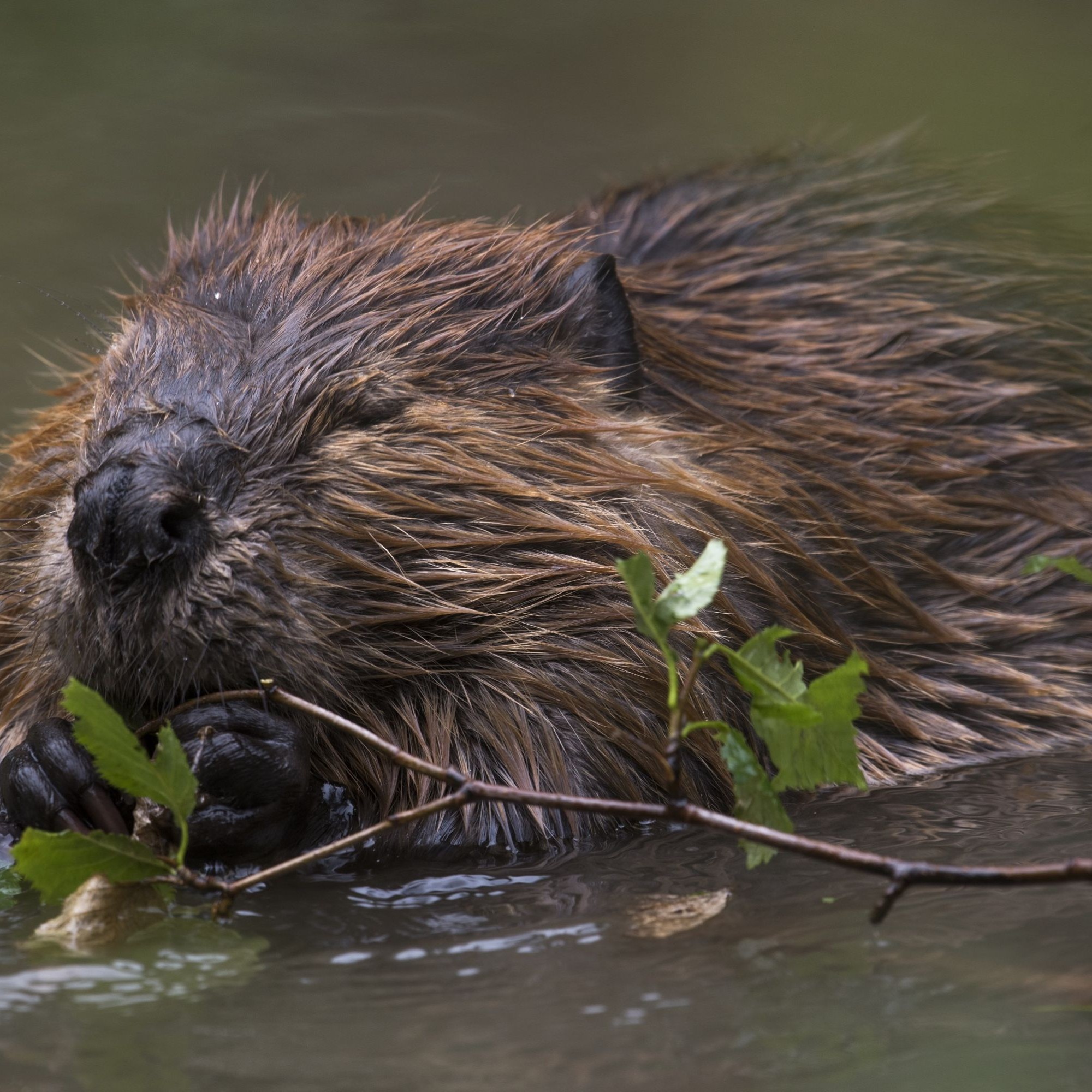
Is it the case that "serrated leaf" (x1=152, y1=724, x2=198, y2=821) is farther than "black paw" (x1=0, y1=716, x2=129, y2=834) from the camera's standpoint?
No

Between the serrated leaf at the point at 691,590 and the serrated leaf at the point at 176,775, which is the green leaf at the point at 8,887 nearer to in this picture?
the serrated leaf at the point at 176,775

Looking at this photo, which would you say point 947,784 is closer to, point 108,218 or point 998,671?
point 998,671

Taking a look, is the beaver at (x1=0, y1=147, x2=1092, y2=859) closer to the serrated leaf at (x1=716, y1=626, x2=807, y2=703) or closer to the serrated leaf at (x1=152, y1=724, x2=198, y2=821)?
the serrated leaf at (x1=152, y1=724, x2=198, y2=821)

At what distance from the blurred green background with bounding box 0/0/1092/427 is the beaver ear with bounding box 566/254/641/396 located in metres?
1.99

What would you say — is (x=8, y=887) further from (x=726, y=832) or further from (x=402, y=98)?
(x=402, y=98)

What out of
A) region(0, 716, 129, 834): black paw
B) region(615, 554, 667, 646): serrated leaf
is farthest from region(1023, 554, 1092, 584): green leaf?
region(0, 716, 129, 834): black paw

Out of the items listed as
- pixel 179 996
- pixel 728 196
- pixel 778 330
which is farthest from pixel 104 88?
pixel 179 996

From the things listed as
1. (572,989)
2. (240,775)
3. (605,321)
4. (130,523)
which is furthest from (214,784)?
(605,321)

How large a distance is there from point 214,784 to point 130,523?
340 mm

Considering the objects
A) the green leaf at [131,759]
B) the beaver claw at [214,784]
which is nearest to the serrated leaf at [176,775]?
the green leaf at [131,759]

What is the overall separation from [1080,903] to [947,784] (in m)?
0.76

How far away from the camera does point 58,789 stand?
210cm

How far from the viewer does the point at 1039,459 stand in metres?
2.99

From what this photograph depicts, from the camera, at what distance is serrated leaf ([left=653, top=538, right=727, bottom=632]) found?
1.64 metres
